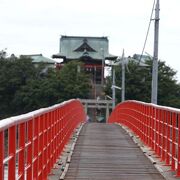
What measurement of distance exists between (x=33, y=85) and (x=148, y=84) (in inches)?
482

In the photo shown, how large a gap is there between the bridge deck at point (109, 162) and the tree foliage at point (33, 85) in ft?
147

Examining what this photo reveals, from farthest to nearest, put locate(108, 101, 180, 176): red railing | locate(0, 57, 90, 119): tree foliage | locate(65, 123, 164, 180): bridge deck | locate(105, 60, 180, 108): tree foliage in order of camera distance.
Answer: locate(0, 57, 90, 119): tree foliage → locate(105, 60, 180, 108): tree foliage → locate(65, 123, 164, 180): bridge deck → locate(108, 101, 180, 176): red railing

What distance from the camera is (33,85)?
2542 inches

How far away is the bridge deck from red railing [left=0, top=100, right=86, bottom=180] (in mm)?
663

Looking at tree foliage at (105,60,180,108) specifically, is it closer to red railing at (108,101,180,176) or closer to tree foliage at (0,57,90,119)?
tree foliage at (0,57,90,119)

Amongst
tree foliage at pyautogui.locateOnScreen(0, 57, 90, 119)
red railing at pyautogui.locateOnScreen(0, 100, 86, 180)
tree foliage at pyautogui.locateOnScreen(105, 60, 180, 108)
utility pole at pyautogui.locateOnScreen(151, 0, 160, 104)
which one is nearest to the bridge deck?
red railing at pyautogui.locateOnScreen(0, 100, 86, 180)

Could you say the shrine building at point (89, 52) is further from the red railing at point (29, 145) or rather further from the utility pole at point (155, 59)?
the red railing at point (29, 145)

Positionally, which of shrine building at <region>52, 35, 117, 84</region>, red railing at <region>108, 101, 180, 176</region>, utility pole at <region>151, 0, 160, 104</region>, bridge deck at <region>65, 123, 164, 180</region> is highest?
shrine building at <region>52, 35, 117, 84</region>

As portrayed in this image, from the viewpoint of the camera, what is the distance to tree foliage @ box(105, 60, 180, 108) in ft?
198

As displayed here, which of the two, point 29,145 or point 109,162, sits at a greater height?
point 29,145

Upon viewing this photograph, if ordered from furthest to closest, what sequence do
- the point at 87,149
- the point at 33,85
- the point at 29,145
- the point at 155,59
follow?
1. the point at 33,85
2. the point at 155,59
3. the point at 87,149
4. the point at 29,145

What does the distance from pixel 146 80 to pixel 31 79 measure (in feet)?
41.4

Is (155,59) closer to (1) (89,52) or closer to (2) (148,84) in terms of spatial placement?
(2) (148,84)

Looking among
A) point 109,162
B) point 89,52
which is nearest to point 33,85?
point 89,52
